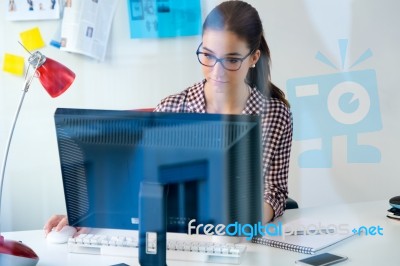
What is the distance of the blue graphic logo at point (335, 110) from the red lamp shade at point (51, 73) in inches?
41.4

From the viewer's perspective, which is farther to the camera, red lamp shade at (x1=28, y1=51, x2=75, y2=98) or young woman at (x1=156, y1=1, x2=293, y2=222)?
young woman at (x1=156, y1=1, x2=293, y2=222)

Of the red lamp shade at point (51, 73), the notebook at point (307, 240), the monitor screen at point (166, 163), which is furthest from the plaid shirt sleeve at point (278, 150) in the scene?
the red lamp shade at point (51, 73)

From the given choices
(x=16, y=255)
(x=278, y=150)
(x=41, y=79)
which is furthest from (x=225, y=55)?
(x=16, y=255)

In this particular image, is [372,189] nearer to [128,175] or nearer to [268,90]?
[268,90]

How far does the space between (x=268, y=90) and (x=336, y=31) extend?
0.58 metres

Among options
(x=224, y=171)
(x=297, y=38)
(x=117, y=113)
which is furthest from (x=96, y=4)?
(x=224, y=171)

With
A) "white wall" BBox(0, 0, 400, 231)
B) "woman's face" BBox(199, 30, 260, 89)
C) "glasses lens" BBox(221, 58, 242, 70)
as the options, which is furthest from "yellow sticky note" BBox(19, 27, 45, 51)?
"glasses lens" BBox(221, 58, 242, 70)

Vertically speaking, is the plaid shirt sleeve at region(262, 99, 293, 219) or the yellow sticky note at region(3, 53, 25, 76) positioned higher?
the yellow sticky note at region(3, 53, 25, 76)

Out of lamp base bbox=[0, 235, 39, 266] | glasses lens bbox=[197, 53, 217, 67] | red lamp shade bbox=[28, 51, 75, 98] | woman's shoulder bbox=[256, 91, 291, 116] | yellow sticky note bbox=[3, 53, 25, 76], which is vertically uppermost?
yellow sticky note bbox=[3, 53, 25, 76]

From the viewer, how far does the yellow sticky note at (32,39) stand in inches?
84.9

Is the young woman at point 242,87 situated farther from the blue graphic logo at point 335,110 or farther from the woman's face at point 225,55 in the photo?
the blue graphic logo at point 335,110

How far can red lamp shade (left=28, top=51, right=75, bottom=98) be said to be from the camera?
1366 mm

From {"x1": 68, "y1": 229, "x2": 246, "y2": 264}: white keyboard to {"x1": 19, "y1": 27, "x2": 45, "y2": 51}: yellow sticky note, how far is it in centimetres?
104

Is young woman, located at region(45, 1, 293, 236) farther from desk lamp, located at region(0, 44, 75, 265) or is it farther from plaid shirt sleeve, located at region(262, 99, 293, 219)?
desk lamp, located at region(0, 44, 75, 265)
